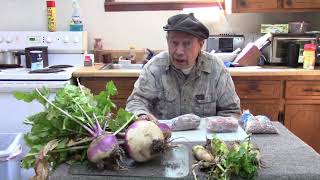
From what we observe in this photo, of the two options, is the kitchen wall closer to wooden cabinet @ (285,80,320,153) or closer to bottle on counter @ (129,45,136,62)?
bottle on counter @ (129,45,136,62)

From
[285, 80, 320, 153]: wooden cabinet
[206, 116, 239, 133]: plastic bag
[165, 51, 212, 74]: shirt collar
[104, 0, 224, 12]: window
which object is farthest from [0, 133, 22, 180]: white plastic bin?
[285, 80, 320, 153]: wooden cabinet

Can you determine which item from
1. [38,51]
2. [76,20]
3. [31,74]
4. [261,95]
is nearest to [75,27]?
[76,20]

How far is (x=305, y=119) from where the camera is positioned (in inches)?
109

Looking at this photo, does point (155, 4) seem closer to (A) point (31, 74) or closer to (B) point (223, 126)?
(A) point (31, 74)

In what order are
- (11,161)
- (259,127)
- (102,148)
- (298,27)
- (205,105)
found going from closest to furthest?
(102,148) < (259,127) < (205,105) < (11,161) < (298,27)

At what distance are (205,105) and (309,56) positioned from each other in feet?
4.12

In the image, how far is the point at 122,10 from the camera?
3240 millimetres

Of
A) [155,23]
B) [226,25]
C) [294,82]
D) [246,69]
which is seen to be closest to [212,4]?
[226,25]

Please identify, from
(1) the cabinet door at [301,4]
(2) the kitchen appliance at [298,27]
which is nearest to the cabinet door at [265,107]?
(2) the kitchen appliance at [298,27]

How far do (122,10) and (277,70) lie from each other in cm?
145

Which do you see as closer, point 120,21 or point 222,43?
point 222,43

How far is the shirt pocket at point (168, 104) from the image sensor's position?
6.26 feet

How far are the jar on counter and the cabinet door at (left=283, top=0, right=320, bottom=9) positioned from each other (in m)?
0.35

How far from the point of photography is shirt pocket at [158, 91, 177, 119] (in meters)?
1.91
